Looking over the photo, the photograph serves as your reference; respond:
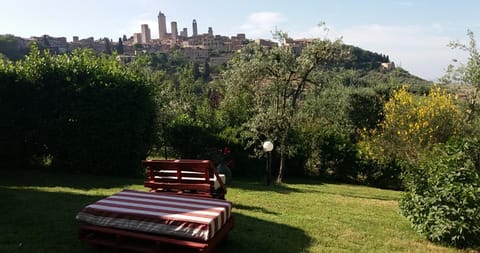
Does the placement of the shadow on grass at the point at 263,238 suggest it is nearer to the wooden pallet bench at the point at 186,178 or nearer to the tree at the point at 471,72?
the wooden pallet bench at the point at 186,178

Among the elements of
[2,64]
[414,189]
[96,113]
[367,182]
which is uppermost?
[2,64]

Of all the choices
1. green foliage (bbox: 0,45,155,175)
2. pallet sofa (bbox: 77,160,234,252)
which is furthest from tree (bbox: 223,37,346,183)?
pallet sofa (bbox: 77,160,234,252)

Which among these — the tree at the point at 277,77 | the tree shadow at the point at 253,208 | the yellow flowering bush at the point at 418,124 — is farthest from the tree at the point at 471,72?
the tree shadow at the point at 253,208

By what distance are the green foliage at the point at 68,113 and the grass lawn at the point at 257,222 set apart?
80.5 inches

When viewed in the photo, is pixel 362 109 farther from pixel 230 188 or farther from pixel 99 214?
pixel 99 214

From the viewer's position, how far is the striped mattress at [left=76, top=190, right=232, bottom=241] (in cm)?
470

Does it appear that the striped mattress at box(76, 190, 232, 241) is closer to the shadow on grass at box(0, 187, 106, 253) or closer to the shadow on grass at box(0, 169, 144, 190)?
the shadow on grass at box(0, 187, 106, 253)

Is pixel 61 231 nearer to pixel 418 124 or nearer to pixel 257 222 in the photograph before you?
pixel 257 222

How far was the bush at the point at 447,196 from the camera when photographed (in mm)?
6250

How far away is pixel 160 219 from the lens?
189 inches

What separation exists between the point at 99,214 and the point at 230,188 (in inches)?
254

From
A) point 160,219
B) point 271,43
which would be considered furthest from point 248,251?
point 271,43

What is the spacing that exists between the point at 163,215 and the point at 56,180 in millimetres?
7239

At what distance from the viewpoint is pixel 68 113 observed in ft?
40.9
